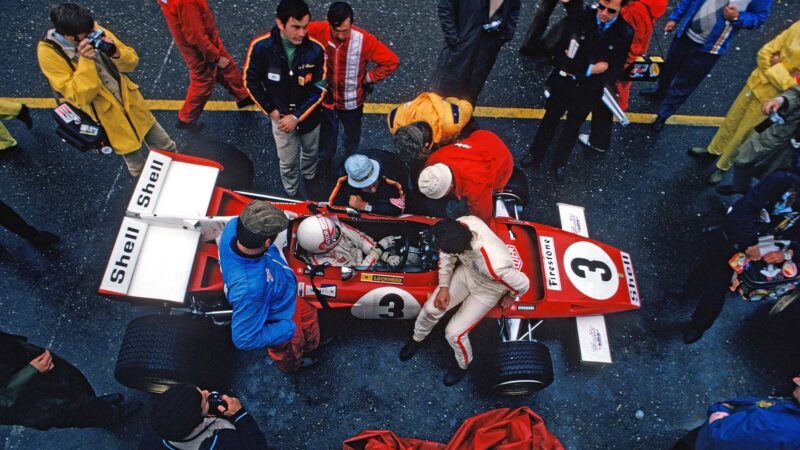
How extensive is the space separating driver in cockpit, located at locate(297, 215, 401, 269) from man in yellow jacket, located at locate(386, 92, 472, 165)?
699 mm

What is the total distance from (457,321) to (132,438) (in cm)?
266

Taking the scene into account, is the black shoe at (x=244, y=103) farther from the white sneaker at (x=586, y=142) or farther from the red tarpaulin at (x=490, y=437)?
the red tarpaulin at (x=490, y=437)

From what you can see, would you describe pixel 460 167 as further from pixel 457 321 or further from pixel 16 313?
pixel 16 313

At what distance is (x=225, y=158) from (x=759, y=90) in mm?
4752

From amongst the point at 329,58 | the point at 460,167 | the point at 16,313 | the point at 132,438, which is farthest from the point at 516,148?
the point at 16,313

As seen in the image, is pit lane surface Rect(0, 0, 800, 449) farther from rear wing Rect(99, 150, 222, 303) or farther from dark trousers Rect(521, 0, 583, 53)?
rear wing Rect(99, 150, 222, 303)

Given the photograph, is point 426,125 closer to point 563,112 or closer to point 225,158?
point 563,112

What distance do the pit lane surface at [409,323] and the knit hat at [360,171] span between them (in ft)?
4.27

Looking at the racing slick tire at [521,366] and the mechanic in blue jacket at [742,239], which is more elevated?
the mechanic in blue jacket at [742,239]

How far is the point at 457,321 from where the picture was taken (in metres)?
4.28

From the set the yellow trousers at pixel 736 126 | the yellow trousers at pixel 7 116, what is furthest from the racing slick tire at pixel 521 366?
the yellow trousers at pixel 7 116

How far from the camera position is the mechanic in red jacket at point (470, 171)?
409 centimetres

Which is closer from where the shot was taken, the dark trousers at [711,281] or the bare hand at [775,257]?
the bare hand at [775,257]

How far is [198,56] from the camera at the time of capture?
16.9 feet
